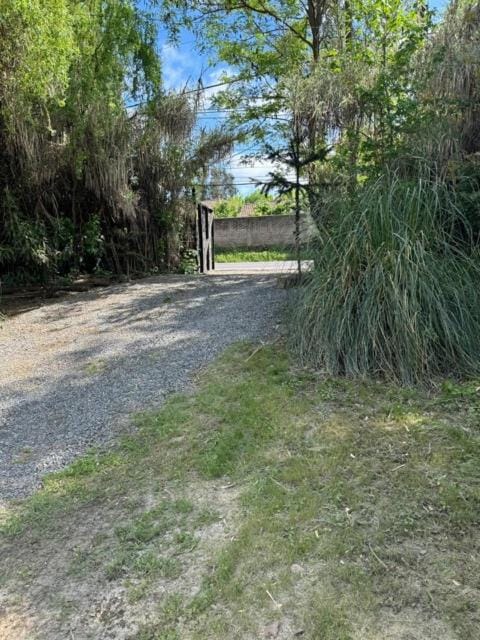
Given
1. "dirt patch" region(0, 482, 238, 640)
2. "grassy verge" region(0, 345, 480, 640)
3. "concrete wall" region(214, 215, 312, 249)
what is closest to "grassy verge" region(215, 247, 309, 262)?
"concrete wall" region(214, 215, 312, 249)

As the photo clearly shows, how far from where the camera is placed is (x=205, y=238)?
9922 mm

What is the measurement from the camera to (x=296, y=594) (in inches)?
60.6

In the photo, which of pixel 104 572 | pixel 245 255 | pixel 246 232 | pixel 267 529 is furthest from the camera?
pixel 246 232

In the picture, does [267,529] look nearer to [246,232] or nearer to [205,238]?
[205,238]

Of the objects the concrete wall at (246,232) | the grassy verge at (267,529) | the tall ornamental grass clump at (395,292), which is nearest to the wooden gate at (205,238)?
the tall ornamental grass clump at (395,292)

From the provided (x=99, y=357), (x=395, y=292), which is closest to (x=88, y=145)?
(x=99, y=357)

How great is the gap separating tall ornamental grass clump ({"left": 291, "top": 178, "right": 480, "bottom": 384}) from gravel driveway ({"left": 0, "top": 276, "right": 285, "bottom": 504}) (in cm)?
97

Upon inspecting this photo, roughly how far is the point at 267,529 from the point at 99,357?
2.82 meters

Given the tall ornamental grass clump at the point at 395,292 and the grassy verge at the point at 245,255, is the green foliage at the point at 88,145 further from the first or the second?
the grassy verge at the point at 245,255

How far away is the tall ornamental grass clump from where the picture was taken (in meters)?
3.06

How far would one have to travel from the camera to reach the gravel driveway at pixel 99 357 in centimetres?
284

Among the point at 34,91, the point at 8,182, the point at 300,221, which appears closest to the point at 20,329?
the point at 8,182

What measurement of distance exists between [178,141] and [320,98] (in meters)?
3.55

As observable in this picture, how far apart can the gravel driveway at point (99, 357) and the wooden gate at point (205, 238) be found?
2.83 meters
